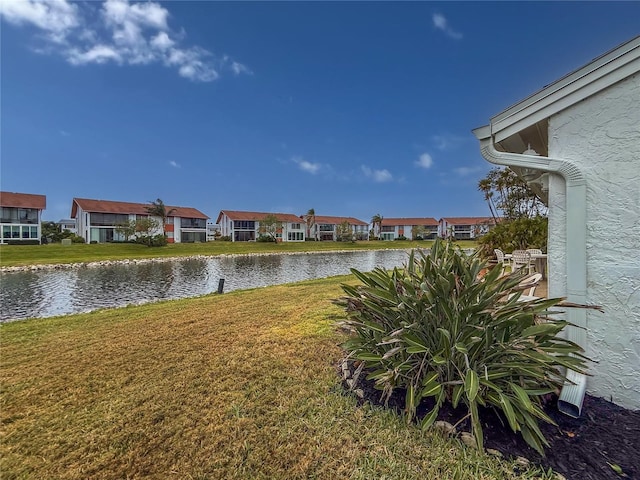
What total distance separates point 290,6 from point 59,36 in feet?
25.6

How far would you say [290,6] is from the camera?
11891 millimetres

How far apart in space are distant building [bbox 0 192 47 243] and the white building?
5069cm

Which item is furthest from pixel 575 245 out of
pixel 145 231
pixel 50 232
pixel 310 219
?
pixel 310 219

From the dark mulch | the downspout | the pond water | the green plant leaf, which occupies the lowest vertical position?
the pond water

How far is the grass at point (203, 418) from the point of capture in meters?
2.22

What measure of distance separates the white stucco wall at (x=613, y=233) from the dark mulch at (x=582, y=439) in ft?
1.14

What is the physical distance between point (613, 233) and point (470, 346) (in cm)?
179

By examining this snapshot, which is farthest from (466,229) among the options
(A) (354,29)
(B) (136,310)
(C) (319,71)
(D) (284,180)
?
(B) (136,310)

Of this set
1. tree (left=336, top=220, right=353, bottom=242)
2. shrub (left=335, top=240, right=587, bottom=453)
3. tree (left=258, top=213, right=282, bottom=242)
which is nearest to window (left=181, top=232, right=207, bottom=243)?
tree (left=258, top=213, right=282, bottom=242)

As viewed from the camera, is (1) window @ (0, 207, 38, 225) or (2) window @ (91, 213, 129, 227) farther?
(2) window @ (91, 213, 129, 227)

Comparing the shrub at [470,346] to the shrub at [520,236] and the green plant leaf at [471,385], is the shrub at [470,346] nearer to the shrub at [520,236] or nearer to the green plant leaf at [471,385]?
the green plant leaf at [471,385]

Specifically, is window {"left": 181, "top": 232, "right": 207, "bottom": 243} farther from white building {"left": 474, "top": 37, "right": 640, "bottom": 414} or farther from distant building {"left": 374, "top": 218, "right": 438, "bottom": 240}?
white building {"left": 474, "top": 37, "right": 640, "bottom": 414}

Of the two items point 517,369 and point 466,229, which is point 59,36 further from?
point 466,229

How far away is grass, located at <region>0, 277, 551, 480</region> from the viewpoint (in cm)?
222
